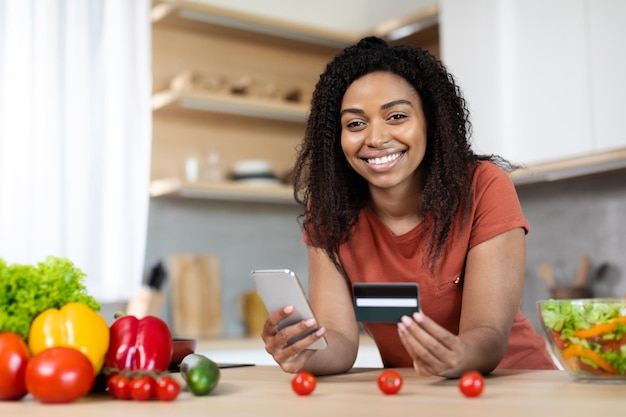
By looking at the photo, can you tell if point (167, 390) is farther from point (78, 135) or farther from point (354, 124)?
point (78, 135)

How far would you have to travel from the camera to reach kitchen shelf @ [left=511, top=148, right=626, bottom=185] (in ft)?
9.77

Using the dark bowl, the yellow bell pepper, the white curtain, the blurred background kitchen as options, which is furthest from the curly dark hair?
the white curtain

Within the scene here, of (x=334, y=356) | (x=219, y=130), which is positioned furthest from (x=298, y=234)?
(x=334, y=356)

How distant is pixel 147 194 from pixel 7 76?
2.30ft

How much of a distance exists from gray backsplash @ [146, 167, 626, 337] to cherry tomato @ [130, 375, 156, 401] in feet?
8.58

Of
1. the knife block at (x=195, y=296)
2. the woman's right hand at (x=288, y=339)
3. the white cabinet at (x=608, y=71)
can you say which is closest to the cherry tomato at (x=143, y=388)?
the woman's right hand at (x=288, y=339)

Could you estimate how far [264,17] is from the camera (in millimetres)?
3703

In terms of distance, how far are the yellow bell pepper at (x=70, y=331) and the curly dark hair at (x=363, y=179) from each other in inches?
27.6

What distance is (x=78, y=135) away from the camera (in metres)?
3.28

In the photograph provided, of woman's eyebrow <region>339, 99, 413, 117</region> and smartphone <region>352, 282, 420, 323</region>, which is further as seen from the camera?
woman's eyebrow <region>339, 99, 413, 117</region>

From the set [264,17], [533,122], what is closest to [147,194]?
[264,17]

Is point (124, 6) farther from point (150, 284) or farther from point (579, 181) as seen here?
point (579, 181)

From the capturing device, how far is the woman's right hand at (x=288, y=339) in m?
1.34

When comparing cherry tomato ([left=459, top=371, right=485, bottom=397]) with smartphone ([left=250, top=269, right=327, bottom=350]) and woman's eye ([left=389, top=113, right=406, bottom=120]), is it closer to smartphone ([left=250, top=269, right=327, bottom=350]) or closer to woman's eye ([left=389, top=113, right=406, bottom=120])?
smartphone ([left=250, top=269, right=327, bottom=350])
